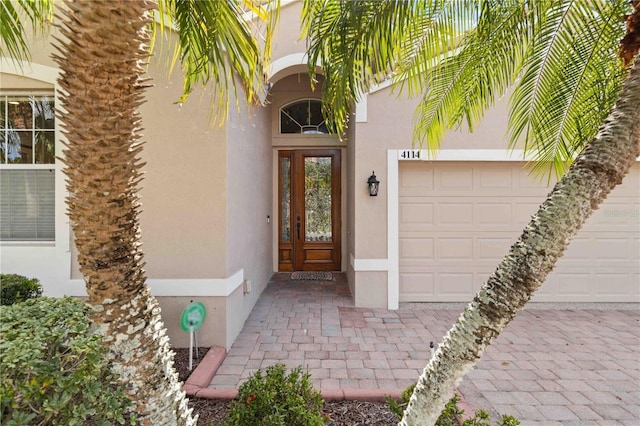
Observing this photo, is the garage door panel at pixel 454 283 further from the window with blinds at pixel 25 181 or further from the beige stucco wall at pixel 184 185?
the window with blinds at pixel 25 181

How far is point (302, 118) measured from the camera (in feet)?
24.9

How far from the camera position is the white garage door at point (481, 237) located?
5508 millimetres

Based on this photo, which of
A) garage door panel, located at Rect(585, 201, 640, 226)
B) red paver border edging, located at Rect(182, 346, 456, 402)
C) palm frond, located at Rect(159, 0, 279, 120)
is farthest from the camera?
garage door panel, located at Rect(585, 201, 640, 226)

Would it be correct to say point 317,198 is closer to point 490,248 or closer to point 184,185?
point 490,248

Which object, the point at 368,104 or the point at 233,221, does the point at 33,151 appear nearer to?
the point at 233,221

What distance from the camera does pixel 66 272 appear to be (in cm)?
391

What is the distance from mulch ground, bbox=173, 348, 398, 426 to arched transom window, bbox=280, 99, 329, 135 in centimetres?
596

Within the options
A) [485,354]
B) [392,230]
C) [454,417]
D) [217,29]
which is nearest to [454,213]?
[392,230]

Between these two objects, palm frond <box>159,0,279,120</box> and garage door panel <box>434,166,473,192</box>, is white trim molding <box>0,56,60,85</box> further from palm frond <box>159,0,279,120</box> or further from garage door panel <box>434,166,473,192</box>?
garage door panel <box>434,166,473,192</box>

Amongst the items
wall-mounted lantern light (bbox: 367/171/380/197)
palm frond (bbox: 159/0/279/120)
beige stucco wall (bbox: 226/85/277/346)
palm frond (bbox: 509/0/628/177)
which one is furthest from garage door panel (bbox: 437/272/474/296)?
palm frond (bbox: 159/0/279/120)

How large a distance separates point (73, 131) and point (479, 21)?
2.73 metres

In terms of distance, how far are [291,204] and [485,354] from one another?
4987 millimetres

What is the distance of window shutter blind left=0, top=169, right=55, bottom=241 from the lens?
410 centimetres

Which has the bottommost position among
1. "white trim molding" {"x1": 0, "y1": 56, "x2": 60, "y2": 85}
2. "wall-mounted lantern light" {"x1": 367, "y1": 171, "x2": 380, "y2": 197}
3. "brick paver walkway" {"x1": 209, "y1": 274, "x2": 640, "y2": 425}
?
"brick paver walkway" {"x1": 209, "y1": 274, "x2": 640, "y2": 425}
